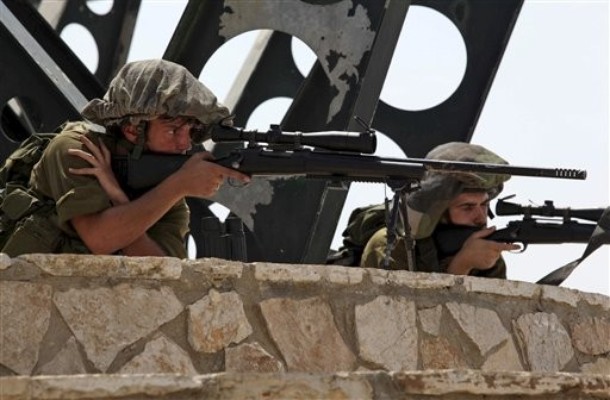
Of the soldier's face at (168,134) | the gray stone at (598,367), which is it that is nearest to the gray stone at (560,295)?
the gray stone at (598,367)

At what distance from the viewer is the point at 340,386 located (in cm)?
629

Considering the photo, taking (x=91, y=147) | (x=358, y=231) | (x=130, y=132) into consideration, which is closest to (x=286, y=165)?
(x=130, y=132)

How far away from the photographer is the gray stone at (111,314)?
20.1 ft

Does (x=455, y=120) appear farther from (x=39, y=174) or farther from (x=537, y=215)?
(x=39, y=174)

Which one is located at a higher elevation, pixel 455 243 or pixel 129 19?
pixel 129 19

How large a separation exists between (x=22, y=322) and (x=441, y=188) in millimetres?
3934

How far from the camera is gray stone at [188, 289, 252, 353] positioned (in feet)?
20.8

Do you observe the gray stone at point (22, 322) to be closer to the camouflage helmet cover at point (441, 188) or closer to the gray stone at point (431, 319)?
the gray stone at point (431, 319)

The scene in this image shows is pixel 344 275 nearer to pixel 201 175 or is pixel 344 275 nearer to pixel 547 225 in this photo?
pixel 201 175

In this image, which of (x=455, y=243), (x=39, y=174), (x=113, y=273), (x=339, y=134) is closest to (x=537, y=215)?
(x=455, y=243)

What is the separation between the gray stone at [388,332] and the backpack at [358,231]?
2.90 meters

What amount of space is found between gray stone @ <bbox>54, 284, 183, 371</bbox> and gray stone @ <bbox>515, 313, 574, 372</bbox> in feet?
5.21

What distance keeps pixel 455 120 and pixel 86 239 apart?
12.4 ft

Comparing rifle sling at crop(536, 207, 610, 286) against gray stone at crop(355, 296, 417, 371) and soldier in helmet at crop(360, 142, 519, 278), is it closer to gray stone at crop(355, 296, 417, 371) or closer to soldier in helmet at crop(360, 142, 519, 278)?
soldier in helmet at crop(360, 142, 519, 278)
